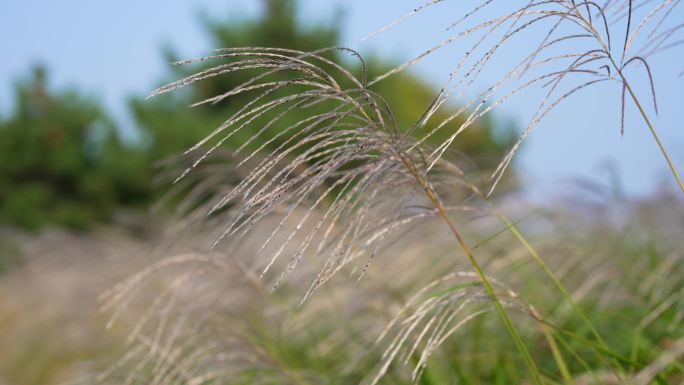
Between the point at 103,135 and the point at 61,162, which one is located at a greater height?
the point at 103,135

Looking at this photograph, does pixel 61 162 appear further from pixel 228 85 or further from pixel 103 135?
pixel 228 85

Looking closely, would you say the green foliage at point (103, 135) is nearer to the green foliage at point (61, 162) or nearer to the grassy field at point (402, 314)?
the green foliage at point (61, 162)

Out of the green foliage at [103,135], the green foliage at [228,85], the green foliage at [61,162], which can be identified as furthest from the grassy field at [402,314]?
the green foliage at [61,162]

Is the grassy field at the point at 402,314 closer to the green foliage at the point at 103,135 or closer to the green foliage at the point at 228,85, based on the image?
the green foliage at the point at 228,85

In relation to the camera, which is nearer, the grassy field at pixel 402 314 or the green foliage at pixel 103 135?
the grassy field at pixel 402 314

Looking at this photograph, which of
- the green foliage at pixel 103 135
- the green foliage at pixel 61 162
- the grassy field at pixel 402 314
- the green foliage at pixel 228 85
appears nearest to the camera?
the grassy field at pixel 402 314

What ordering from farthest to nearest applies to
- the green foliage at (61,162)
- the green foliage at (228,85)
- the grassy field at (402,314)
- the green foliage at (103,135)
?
the green foliage at (61,162) → the green foliage at (103,135) → the green foliage at (228,85) → the grassy field at (402,314)

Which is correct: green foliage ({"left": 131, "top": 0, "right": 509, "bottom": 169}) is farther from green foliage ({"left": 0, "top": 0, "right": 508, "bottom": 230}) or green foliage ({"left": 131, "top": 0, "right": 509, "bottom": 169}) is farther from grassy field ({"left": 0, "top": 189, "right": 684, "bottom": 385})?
grassy field ({"left": 0, "top": 189, "right": 684, "bottom": 385})

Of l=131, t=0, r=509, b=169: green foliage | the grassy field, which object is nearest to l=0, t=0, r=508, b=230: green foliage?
l=131, t=0, r=509, b=169: green foliage

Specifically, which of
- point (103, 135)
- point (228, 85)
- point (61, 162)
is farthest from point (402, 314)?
point (103, 135)
